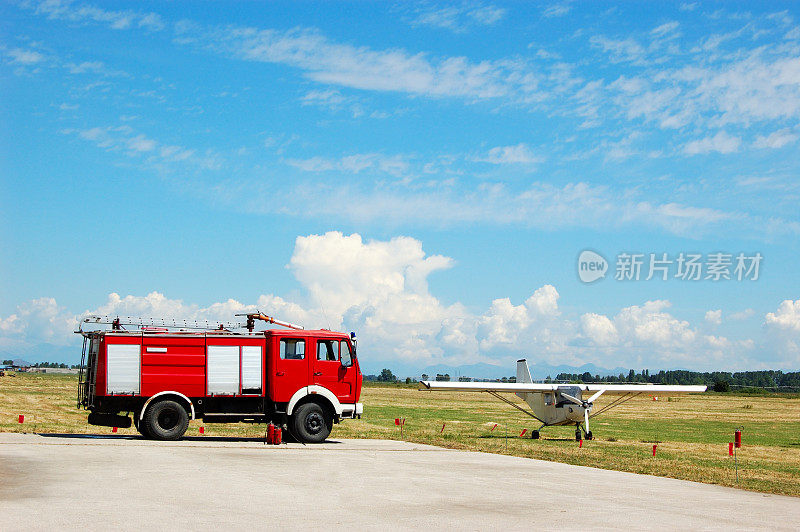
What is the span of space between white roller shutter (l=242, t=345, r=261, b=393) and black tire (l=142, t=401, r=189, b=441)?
1.87 m

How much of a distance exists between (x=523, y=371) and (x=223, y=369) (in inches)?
768

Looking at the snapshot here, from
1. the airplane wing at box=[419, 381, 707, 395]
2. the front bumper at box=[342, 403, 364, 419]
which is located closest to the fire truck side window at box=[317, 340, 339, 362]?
the front bumper at box=[342, 403, 364, 419]

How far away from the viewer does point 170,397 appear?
2205cm

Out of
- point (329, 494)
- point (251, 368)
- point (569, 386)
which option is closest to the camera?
point (329, 494)

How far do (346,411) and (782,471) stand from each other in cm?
1266

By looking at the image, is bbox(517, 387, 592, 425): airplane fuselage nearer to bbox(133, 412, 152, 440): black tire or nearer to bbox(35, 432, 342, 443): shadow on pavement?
bbox(35, 432, 342, 443): shadow on pavement

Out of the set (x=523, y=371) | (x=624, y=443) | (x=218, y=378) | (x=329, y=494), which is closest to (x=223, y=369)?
(x=218, y=378)

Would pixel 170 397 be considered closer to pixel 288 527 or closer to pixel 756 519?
pixel 288 527

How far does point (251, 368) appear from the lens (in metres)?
22.6

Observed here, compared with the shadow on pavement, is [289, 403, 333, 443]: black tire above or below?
above

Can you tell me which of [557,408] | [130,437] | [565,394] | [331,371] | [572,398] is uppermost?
[331,371]

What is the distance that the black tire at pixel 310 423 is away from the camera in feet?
74.0

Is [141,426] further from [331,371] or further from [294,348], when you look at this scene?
[331,371]

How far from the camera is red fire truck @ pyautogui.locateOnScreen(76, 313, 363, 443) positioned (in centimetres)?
2177
